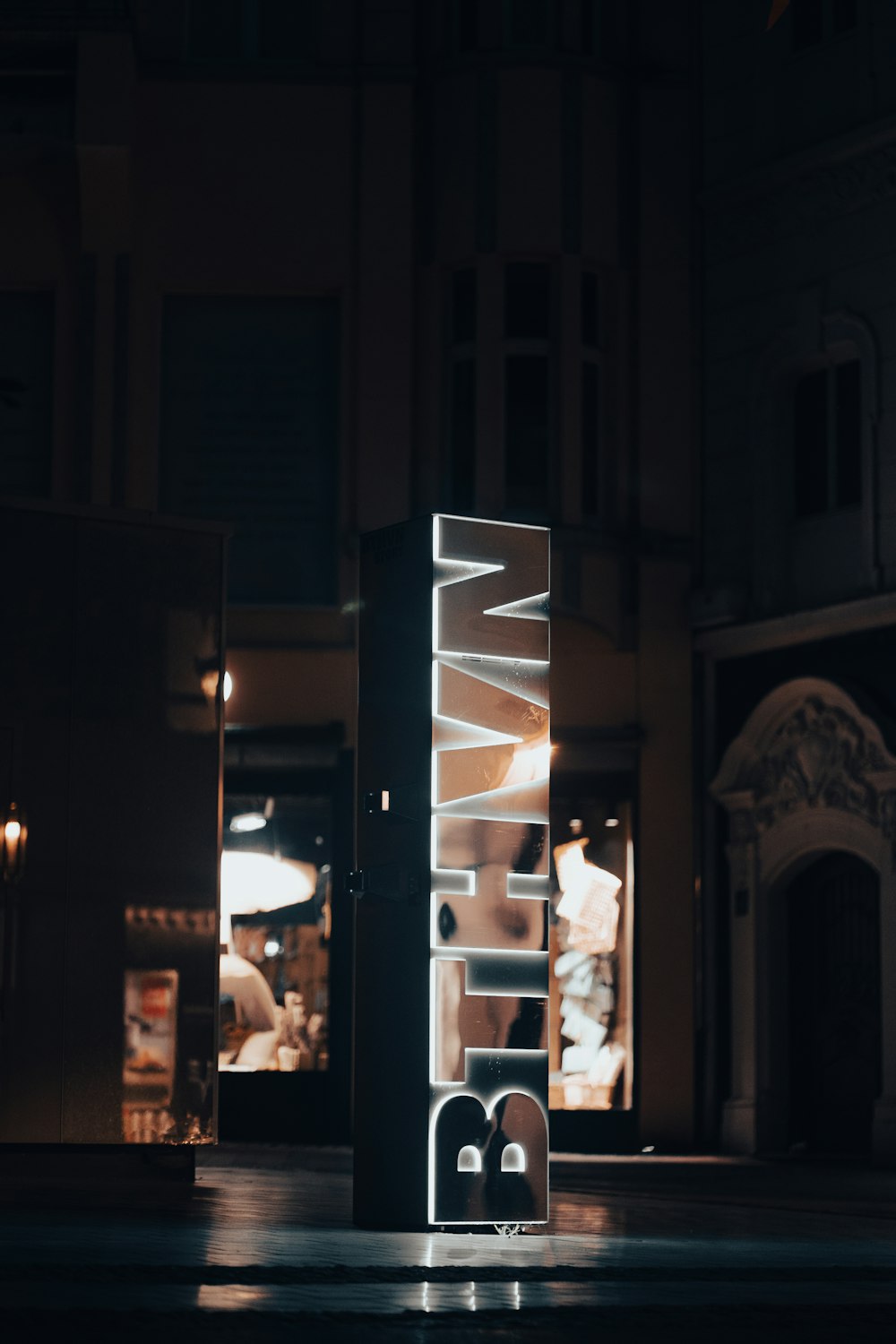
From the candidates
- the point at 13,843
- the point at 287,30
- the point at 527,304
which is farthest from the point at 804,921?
the point at 287,30

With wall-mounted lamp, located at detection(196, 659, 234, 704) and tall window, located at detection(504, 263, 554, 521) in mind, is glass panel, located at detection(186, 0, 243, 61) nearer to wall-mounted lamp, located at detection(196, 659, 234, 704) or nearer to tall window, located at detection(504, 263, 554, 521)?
tall window, located at detection(504, 263, 554, 521)

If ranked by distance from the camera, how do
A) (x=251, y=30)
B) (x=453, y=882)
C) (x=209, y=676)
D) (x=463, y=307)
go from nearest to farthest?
(x=453, y=882)
(x=209, y=676)
(x=463, y=307)
(x=251, y=30)

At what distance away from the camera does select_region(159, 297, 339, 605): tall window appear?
22391mm

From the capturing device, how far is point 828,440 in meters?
21.6

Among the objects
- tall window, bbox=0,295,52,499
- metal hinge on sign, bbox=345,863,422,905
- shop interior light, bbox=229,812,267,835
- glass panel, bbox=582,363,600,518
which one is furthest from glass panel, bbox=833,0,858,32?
metal hinge on sign, bbox=345,863,422,905

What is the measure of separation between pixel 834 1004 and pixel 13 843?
357 inches

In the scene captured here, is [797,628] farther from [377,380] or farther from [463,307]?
[377,380]

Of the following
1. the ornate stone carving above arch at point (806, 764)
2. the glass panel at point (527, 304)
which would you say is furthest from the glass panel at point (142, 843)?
the glass panel at point (527, 304)

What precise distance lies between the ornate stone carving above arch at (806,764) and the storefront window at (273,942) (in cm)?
383

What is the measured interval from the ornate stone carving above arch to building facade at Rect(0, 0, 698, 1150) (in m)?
0.78

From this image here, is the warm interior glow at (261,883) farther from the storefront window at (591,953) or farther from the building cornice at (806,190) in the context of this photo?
the building cornice at (806,190)

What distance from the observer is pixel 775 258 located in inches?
867

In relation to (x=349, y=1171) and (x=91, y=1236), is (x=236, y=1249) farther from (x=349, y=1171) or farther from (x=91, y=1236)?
(x=349, y=1171)

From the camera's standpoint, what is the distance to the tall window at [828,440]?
21.4 metres
